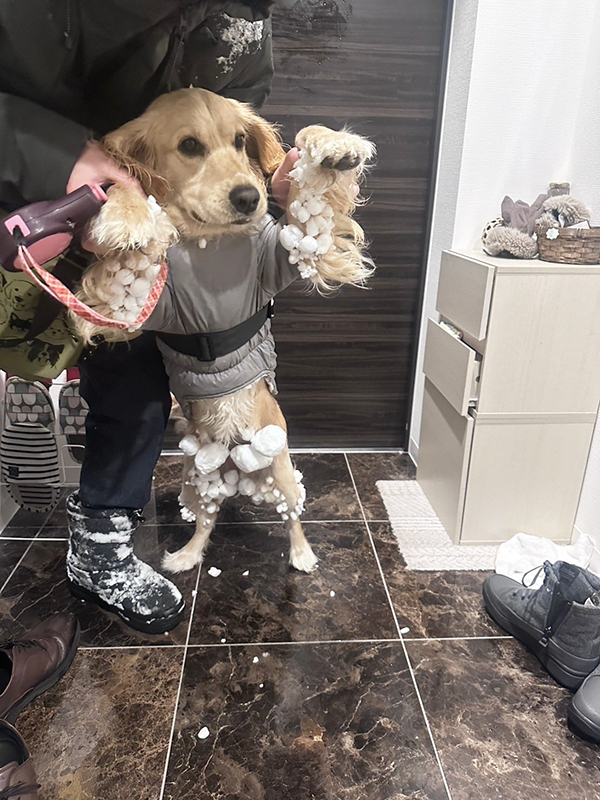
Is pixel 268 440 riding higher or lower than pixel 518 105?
lower

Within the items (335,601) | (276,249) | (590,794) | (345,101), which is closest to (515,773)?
(590,794)

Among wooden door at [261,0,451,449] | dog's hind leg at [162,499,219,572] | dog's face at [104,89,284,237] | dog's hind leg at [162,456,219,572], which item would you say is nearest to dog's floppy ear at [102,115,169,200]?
dog's face at [104,89,284,237]

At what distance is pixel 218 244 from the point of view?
3.07 ft

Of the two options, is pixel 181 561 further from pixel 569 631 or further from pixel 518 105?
pixel 518 105

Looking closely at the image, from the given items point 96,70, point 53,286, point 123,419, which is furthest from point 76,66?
point 123,419

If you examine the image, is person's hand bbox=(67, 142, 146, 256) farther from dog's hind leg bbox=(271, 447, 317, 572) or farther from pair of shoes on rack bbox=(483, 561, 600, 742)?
pair of shoes on rack bbox=(483, 561, 600, 742)

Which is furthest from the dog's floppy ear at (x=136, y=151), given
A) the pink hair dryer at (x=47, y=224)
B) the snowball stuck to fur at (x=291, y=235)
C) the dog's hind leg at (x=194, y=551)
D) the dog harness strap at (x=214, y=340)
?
the dog's hind leg at (x=194, y=551)

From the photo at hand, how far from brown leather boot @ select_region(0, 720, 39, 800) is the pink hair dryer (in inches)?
29.2

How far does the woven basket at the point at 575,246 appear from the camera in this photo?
1.39 metres

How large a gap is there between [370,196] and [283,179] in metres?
1.16

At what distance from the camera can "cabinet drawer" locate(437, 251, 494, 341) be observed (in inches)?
56.4

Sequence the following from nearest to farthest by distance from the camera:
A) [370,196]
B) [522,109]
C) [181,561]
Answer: [181,561], [522,109], [370,196]

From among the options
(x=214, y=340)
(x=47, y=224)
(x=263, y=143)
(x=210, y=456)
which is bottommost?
(x=210, y=456)

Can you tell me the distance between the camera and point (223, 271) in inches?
38.6
